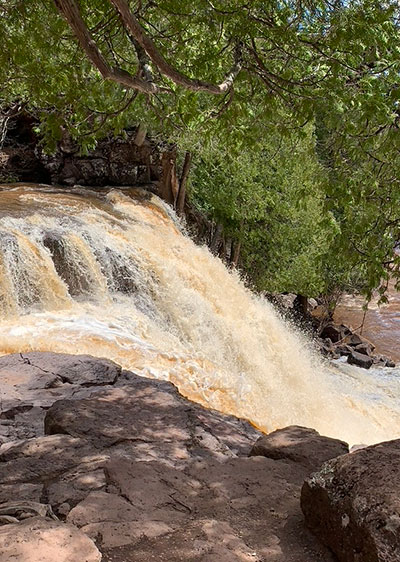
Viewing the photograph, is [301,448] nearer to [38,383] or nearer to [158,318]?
[38,383]

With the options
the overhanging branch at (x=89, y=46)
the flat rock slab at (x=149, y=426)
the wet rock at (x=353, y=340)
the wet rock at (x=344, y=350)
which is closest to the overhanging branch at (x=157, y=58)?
the overhanging branch at (x=89, y=46)

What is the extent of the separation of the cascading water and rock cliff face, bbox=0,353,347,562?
1.88 meters

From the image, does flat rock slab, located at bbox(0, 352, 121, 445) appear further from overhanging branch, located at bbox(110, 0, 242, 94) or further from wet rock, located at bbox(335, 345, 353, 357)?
wet rock, located at bbox(335, 345, 353, 357)

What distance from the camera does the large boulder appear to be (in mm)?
2082

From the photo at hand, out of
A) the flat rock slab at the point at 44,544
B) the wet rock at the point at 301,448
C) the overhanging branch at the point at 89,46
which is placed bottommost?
the wet rock at the point at 301,448

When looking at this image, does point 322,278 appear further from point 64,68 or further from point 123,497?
point 123,497

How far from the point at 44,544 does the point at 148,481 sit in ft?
3.83

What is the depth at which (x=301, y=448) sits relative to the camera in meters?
3.75

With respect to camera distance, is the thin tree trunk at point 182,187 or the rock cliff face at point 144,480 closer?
the rock cliff face at point 144,480

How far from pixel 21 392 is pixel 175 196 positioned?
13105mm

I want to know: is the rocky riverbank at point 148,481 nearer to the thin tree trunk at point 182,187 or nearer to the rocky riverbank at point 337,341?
the rocky riverbank at point 337,341

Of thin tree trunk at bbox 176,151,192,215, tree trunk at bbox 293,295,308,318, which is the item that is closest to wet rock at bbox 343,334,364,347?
tree trunk at bbox 293,295,308,318

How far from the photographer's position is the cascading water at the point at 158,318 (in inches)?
294

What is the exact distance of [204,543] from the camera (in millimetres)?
2350
